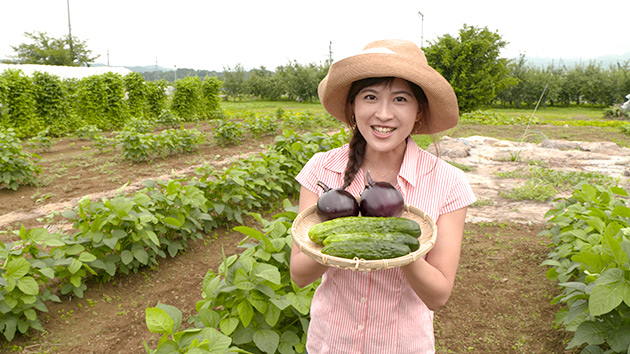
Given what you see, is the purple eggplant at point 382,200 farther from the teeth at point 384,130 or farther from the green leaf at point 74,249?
the green leaf at point 74,249

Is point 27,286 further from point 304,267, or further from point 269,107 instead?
point 269,107

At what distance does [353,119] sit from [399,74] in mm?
411

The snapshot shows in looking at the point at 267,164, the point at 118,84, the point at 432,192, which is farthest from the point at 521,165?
the point at 118,84

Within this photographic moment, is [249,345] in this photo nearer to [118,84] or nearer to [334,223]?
[334,223]

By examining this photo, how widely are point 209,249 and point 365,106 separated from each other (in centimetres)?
377

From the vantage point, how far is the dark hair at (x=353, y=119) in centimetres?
142

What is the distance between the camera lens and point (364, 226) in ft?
4.30

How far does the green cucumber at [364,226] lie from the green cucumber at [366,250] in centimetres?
7

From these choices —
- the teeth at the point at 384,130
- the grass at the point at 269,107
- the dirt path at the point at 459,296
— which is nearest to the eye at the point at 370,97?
the teeth at the point at 384,130

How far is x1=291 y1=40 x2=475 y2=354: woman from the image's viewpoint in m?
1.37

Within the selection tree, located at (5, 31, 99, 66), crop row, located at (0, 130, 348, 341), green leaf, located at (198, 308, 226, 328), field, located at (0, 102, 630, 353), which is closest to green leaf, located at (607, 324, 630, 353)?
field, located at (0, 102, 630, 353)

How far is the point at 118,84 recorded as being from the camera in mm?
17047

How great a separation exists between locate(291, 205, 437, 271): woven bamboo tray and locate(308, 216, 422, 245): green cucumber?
4 centimetres

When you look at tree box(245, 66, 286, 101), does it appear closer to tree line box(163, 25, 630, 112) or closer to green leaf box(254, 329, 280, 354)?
tree line box(163, 25, 630, 112)
